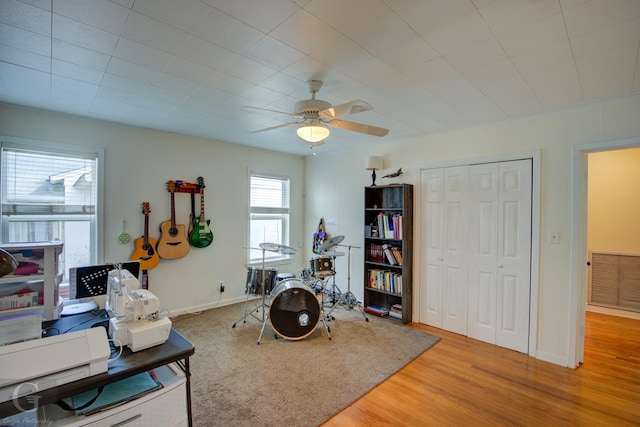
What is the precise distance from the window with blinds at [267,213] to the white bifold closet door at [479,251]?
7.92 ft

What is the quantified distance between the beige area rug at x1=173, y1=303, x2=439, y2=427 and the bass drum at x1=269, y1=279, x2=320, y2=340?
6cm

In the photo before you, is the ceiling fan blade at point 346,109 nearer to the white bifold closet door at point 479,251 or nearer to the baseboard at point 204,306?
the white bifold closet door at point 479,251

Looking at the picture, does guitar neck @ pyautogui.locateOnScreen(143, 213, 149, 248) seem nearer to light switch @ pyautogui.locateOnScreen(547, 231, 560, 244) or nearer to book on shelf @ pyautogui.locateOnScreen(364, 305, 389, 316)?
book on shelf @ pyautogui.locateOnScreen(364, 305, 389, 316)

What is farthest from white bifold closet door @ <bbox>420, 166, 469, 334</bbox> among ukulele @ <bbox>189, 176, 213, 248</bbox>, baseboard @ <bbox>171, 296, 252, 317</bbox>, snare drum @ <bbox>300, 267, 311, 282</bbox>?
ukulele @ <bbox>189, 176, 213, 248</bbox>

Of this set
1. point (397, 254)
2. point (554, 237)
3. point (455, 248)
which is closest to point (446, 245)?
point (455, 248)

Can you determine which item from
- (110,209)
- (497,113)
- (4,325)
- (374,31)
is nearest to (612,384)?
(497,113)

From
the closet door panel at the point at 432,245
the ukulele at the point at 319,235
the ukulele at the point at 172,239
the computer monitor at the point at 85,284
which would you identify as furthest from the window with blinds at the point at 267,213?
the computer monitor at the point at 85,284

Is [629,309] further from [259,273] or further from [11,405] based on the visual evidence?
[11,405]

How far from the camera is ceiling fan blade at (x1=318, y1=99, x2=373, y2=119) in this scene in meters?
1.86

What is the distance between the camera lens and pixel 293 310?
3145mm

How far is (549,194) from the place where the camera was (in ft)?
9.39

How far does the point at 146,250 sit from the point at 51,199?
1061 mm

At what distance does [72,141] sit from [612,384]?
18.7ft

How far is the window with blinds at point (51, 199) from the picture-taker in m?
2.86
